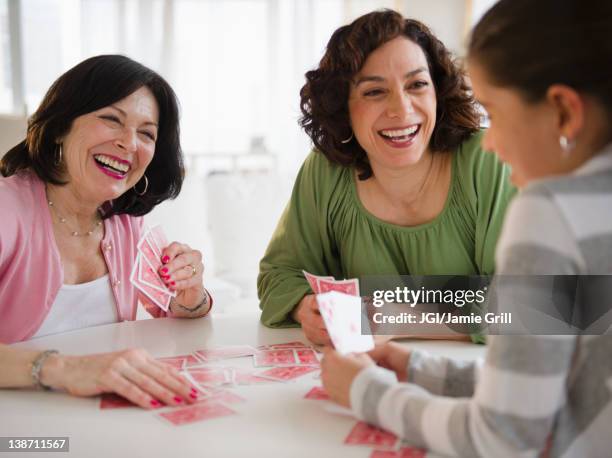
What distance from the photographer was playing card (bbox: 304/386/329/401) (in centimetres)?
125

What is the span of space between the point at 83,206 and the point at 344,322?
102 cm

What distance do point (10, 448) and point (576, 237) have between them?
98 cm

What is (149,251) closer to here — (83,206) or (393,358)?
(83,206)

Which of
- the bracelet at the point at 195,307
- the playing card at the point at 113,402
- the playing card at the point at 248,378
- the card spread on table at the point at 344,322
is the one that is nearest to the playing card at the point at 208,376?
the playing card at the point at 248,378

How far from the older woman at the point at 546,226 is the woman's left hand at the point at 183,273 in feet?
A: 3.38

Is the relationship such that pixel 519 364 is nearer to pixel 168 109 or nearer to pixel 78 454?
pixel 78 454

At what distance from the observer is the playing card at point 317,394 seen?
1.25m

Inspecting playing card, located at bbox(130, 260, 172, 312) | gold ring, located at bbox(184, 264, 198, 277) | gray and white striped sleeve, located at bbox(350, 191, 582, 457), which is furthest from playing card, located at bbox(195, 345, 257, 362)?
gray and white striped sleeve, located at bbox(350, 191, 582, 457)

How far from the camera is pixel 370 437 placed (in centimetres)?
107

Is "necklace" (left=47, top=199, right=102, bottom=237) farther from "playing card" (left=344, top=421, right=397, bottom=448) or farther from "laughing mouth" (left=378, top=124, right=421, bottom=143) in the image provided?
"playing card" (left=344, top=421, right=397, bottom=448)

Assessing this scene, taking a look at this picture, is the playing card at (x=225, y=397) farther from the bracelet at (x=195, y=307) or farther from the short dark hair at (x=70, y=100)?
the short dark hair at (x=70, y=100)

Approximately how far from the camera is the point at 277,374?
4.60 feet

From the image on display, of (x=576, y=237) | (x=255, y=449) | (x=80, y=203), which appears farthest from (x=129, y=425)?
(x=80, y=203)

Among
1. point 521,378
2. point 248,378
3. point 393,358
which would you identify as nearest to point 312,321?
point 248,378
